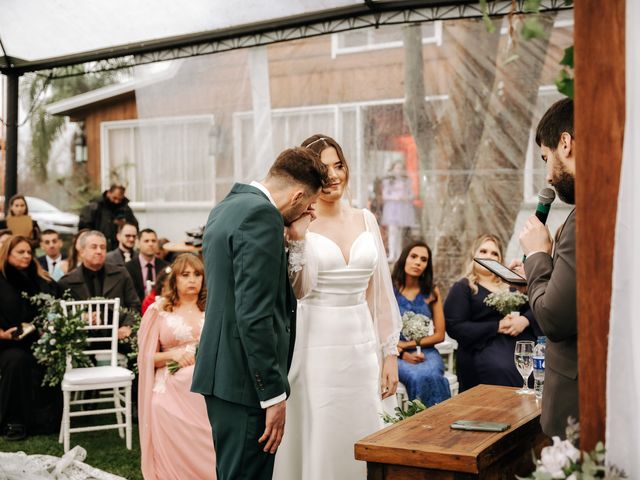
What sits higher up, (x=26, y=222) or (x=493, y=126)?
(x=493, y=126)

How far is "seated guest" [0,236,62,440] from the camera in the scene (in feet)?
22.2

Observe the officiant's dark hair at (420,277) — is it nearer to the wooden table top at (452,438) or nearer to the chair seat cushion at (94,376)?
the chair seat cushion at (94,376)

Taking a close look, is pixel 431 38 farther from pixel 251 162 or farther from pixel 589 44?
pixel 589 44

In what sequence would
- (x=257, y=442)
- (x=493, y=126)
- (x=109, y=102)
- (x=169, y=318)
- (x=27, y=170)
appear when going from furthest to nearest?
1. (x=27, y=170)
2. (x=109, y=102)
3. (x=493, y=126)
4. (x=169, y=318)
5. (x=257, y=442)

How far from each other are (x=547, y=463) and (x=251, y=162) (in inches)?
347

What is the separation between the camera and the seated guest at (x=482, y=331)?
5.98 meters

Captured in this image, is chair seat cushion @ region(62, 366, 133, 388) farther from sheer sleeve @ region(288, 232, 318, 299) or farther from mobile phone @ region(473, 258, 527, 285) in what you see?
mobile phone @ region(473, 258, 527, 285)

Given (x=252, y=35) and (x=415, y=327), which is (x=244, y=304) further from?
(x=252, y=35)

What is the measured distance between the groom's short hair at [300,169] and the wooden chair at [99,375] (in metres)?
3.76

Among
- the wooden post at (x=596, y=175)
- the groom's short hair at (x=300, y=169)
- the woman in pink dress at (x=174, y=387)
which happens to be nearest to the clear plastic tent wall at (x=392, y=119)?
the woman in pink dress at (x=174, y=387)

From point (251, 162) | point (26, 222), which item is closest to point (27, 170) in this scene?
point (26, 222)

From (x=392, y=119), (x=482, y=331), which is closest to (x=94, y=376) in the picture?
(x=482, y=331)

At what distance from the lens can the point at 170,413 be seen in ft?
17.5

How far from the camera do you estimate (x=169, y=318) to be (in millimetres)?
5746
